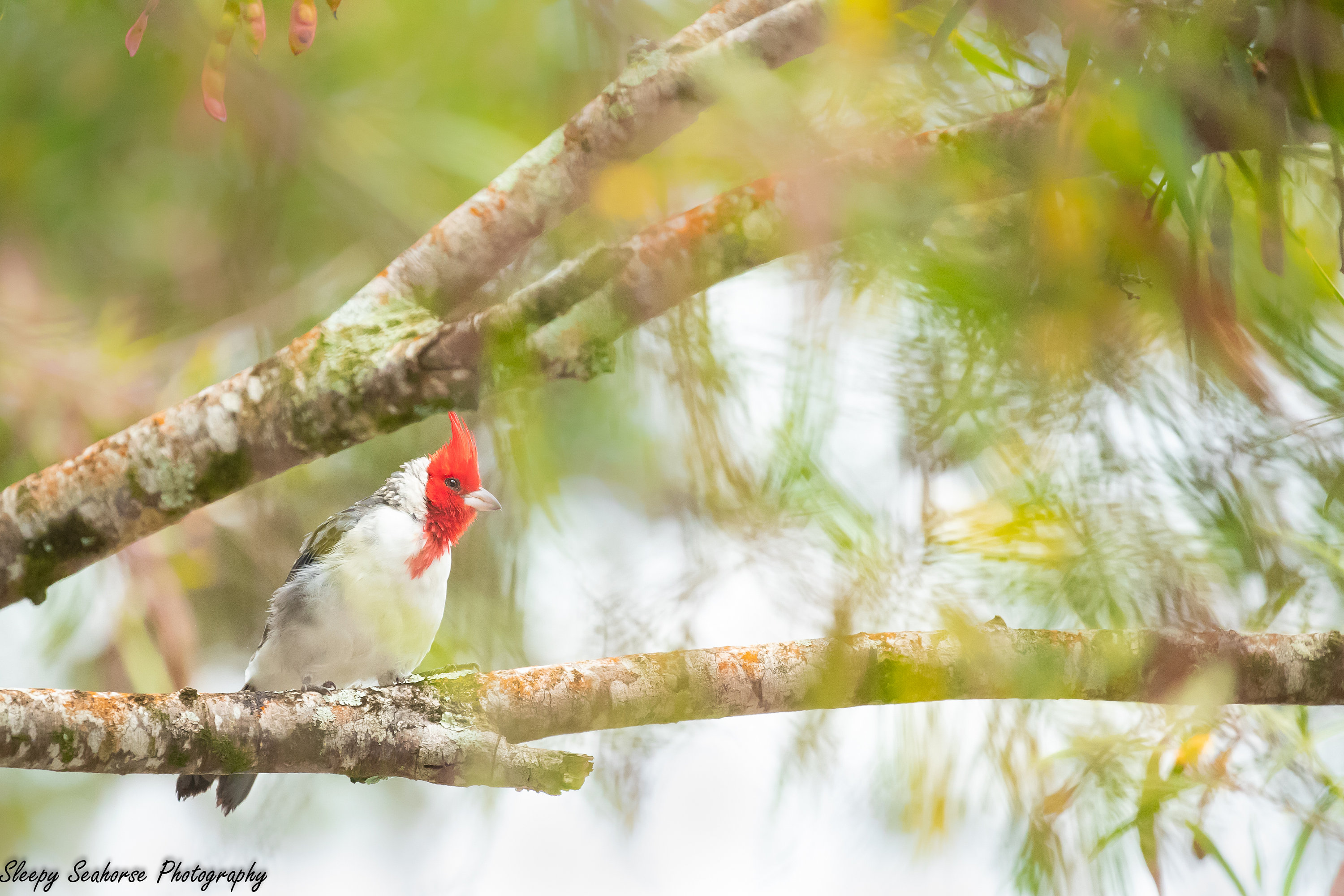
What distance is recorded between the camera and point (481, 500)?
1100mm

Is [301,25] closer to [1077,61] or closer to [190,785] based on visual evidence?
[1077,61]

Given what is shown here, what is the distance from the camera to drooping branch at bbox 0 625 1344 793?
0.66 meters

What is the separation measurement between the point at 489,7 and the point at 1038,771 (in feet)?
2.96

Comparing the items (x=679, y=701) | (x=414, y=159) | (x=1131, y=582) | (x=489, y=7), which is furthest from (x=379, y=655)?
(x=1131, y=582)

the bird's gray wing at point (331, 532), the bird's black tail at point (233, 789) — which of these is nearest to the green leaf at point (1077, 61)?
the bird's gray wing at point (331, 532)

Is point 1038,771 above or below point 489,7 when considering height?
below

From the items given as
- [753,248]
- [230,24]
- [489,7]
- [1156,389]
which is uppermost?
[489,7]

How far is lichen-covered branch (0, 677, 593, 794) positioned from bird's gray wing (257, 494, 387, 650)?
42cm

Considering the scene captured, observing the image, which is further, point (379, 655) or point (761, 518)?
point (379, 655)

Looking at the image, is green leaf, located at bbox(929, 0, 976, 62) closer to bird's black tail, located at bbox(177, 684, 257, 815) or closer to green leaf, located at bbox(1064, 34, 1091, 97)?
green leaf, located at bbox(1064, 34, 1091, 97)

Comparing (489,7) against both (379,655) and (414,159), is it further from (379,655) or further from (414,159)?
(379,655)

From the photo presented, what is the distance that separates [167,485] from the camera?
47.1 inches

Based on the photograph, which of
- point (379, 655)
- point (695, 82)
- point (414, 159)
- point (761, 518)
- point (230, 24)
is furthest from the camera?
point (414, 159)

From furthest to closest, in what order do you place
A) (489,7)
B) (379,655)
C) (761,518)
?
(379,655) → (489,7) → (761,518)
